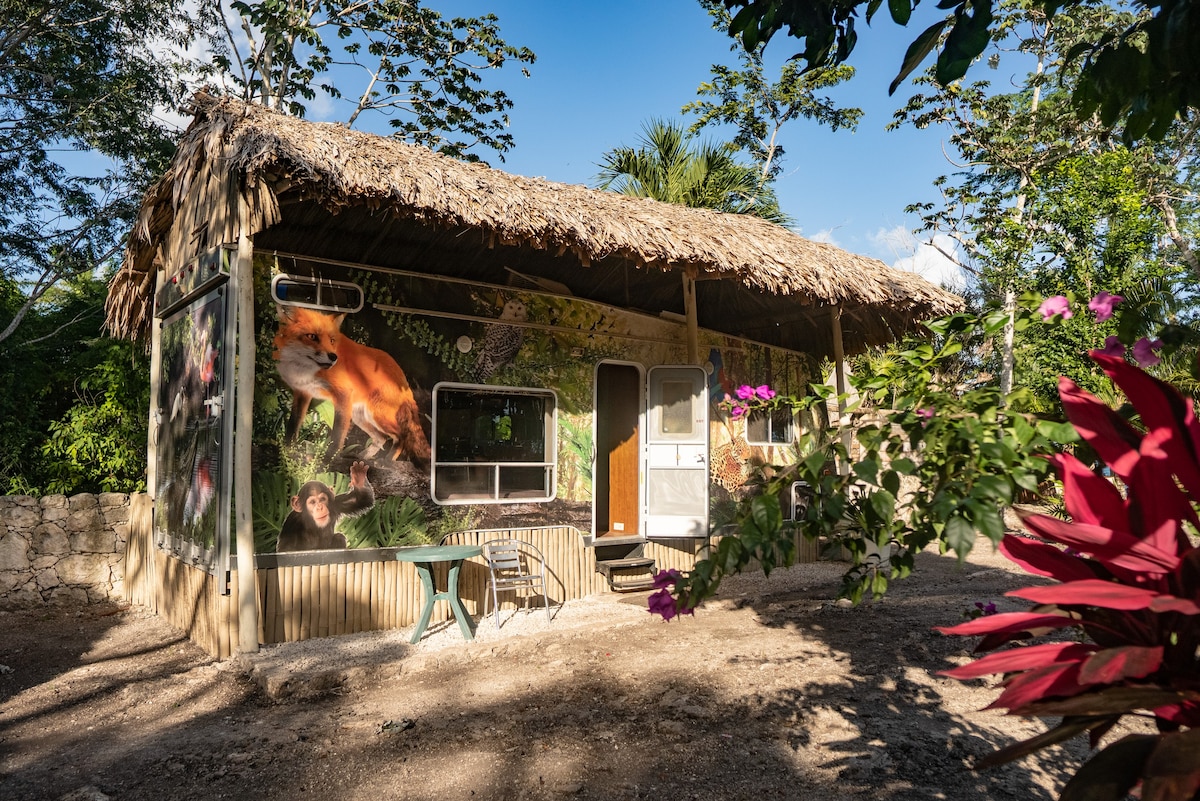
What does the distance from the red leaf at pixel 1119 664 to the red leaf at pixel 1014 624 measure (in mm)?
100

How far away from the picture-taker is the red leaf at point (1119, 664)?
702 mm

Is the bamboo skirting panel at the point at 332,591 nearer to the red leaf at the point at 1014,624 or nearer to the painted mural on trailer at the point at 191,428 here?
the painted mural on trailer at the point at 191,428

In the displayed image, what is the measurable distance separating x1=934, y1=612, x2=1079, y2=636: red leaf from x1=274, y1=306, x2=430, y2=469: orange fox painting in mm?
5301

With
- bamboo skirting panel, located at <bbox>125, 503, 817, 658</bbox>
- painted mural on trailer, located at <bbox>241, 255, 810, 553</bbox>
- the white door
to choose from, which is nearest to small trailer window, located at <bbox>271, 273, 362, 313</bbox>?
painted mural on trailer, located at <bbox>241, 255, 810, 553</bbox>

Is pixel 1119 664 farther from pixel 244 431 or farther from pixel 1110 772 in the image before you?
pixel 244 431

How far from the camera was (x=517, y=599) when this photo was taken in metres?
6.47

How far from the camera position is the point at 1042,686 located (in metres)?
0.76

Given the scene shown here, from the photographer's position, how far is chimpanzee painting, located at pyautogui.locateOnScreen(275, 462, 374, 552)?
549cm

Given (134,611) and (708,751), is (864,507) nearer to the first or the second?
(708,751)

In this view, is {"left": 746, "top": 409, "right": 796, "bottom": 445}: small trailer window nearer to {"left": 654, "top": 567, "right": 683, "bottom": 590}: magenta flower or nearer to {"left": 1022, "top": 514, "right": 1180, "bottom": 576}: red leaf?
{"left": 654, "top": 567, "right": 683, "bottom": 590}: magenta flower

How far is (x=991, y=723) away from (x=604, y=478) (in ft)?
15.9

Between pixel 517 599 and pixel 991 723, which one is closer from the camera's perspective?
pixel 991 723

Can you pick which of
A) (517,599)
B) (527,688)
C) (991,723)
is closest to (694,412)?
(517,599)

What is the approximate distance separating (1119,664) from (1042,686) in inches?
2.9
